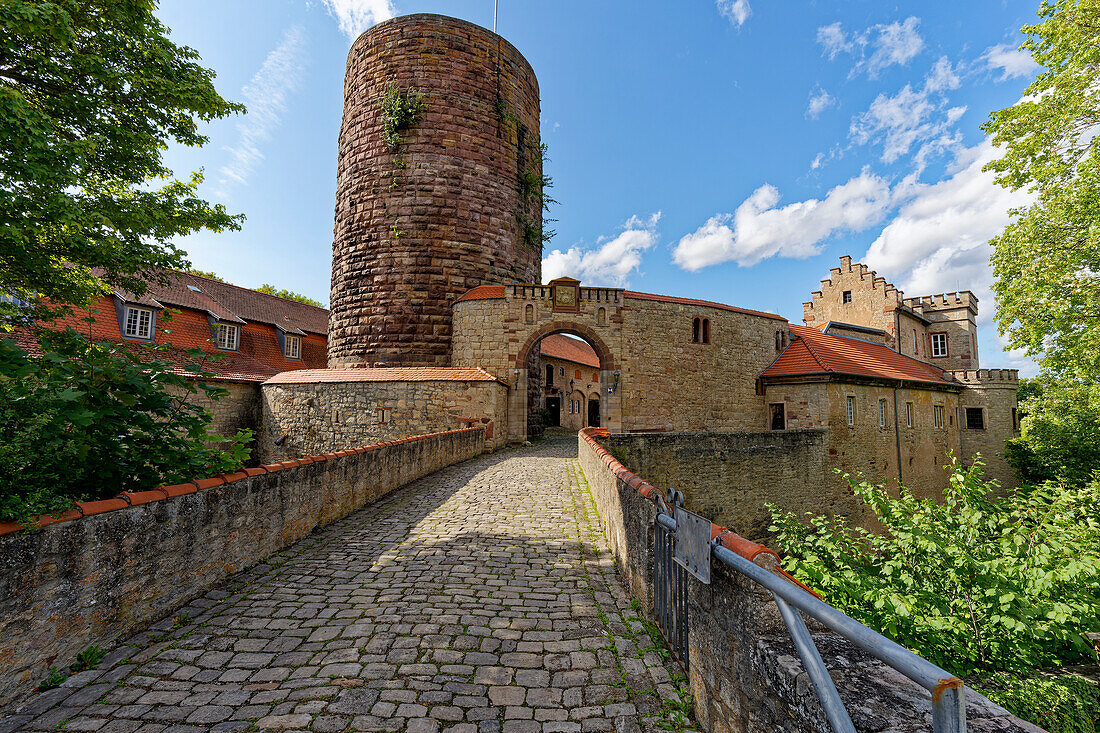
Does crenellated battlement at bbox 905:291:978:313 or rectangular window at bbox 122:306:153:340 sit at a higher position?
crenellated battlement at bbox 905:291:978:313

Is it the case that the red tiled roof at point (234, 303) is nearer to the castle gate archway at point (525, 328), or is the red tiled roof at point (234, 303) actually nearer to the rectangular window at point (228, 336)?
the rectangular window at point (228, 336)

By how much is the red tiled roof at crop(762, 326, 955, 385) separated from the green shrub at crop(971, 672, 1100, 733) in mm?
15538

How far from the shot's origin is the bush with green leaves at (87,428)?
108 inches

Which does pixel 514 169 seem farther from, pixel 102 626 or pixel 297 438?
pixel 102 626

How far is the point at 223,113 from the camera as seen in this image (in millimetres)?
7773

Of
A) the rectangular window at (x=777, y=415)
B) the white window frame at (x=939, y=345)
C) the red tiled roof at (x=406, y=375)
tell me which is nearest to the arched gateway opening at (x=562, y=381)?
the red tiled roof at (x=406, y=375)

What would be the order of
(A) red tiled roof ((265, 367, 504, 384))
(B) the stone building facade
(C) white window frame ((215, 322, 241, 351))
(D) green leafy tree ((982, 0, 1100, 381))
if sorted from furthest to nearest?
(C) white window frame ((215, 322, 241, 351)) → (B) the stone building facade → (A) red tiled roof ((265, 367, 504, 384)) → (D) green leafy tree ((982, 0, 1100, 381))

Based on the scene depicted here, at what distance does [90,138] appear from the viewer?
665cm

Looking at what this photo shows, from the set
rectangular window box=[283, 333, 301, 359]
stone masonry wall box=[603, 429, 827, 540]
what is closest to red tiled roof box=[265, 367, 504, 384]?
stone masonry wall box=[603, 429, 827, 540]

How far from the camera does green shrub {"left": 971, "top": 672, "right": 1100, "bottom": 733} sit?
2.72 meters

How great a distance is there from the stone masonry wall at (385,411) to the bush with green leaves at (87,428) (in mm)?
8870

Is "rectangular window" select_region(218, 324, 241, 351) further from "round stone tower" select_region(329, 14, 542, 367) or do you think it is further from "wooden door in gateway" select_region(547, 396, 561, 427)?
"wooden door in gateway" select_region(547, 396, 561, 427)

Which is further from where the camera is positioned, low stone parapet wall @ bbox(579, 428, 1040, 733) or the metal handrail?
low stone parapet wall @ bbox(579, 428, 1040, 733)

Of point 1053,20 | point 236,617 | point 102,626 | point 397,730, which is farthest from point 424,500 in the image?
point 1053,20
